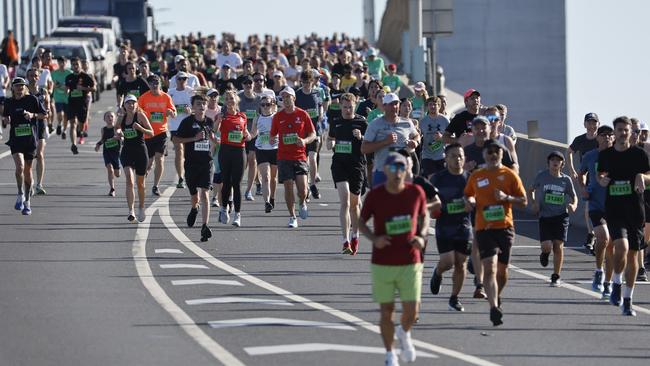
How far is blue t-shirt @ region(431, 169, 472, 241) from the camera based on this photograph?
16.8 m

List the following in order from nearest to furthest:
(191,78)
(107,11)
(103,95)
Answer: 1. (191,78)
2. (103,95)
3. (107,11)

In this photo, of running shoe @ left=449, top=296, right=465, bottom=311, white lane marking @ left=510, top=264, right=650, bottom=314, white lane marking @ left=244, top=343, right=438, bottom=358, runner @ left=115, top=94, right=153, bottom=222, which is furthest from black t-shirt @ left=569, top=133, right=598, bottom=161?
white lane marking @ left=244, top=343, right=438, bottom=358

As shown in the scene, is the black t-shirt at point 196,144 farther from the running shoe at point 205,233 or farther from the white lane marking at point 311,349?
the white lane marking at point 311,349

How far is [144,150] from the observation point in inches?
974

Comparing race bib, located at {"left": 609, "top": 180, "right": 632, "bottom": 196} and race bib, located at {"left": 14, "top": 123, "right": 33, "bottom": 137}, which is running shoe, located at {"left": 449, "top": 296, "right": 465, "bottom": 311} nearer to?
race bib, located at {"left": 609, "top": 180, "right": 632, "bottom": 196}

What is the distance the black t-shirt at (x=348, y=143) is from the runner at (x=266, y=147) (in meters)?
3.72

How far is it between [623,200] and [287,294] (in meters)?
3.29

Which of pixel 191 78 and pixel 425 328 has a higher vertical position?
pixel 191 78

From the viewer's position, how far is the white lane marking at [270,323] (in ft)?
52.0

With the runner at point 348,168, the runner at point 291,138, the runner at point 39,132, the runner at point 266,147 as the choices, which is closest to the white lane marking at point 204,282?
the runner at point 348,168

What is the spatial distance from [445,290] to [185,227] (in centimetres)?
651

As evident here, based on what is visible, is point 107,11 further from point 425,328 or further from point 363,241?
point 425,328

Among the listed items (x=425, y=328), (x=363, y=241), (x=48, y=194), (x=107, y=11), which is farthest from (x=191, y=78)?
(x=107, y=11)

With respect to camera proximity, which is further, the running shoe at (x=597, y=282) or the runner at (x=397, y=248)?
the running shoe at (x=597, y=282)
